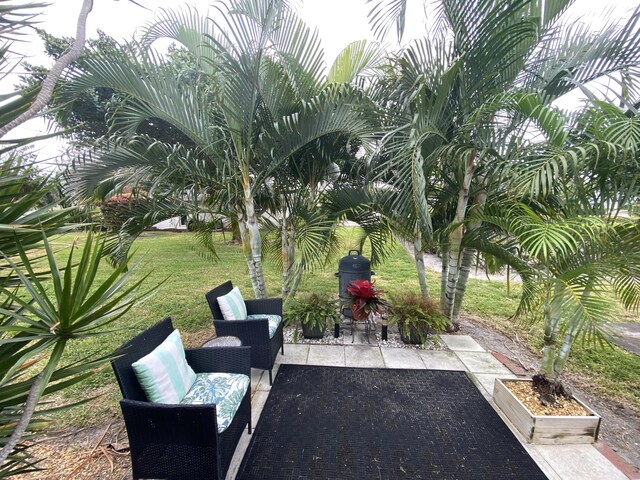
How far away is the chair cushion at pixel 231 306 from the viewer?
2717 mm

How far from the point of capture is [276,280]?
21.5ft

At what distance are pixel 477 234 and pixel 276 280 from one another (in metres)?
Result: 4.53

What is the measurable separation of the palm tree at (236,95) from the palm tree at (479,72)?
0.67m

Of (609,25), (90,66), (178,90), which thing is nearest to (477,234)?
(609,25)

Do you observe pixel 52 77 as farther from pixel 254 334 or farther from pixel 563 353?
pixel 563 353

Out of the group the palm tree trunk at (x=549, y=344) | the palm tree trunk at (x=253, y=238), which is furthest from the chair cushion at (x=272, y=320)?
the palm tree trunk at (x=549, y=344)

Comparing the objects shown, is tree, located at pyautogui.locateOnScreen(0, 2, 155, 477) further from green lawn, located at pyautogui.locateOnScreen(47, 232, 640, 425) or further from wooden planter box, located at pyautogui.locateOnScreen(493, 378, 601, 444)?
wooden planter box, located at pyautogui.locateOnScreen(493, 378, 601, 444)

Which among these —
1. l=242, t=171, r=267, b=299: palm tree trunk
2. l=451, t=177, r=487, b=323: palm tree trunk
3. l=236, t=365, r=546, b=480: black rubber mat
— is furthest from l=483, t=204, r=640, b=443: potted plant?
l=242, t=171, r=267, b=299: palm tree trunk

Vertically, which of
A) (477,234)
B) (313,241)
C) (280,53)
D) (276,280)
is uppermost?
(280,53)

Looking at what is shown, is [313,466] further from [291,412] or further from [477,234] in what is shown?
[477,234]

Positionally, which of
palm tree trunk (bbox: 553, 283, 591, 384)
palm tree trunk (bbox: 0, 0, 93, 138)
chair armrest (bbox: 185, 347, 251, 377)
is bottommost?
chair armrest (bbox: 185, 347, 251, 377)

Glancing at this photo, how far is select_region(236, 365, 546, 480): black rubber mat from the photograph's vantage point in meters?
1.83

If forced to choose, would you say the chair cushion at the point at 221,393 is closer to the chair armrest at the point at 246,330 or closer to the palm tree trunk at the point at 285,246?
the chair armrest at the point at 246,330

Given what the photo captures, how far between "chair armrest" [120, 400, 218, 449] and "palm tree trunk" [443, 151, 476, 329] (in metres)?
2.66
